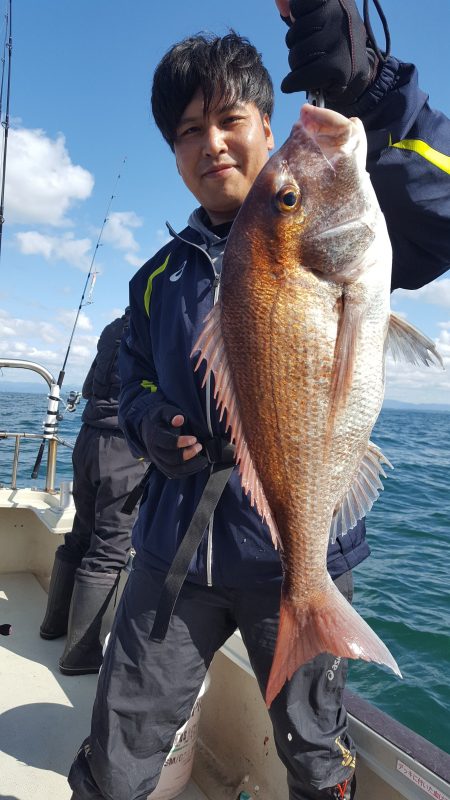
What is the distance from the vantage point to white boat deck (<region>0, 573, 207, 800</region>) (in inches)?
106

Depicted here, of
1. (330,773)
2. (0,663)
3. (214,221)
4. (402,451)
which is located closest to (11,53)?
(214,221)

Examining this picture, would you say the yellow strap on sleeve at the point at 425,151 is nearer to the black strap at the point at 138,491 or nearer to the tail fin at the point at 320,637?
the tail fin at the point at 320,637

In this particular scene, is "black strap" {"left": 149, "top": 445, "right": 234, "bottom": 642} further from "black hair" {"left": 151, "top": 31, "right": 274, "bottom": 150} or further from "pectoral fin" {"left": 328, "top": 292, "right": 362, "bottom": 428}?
"black hair" {"left": 151, "top": 31, "right": 274, "bottom": 150}

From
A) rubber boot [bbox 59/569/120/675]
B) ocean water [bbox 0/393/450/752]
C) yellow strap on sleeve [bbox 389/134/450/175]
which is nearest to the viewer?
yellow strap on sleeve [bbox 389/134/450/175]

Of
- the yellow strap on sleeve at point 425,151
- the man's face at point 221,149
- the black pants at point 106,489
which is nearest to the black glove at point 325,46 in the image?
the yellow strap on sleeve at point 425,151

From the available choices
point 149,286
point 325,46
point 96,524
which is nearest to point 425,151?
point 325,46

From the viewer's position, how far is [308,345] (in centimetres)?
139

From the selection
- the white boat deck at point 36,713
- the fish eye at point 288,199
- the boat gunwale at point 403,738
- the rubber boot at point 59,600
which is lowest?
the white boat deck at point 36,713

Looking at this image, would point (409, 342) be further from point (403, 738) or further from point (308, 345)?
point (403, 738)

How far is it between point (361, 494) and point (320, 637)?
0.40 metres

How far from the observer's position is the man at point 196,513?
172 cm

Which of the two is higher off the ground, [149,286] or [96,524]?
[149,286]

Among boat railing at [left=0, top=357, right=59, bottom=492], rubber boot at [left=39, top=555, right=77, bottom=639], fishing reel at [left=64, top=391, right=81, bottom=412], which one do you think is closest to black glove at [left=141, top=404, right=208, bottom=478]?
rubber boot at [left=39, top=555, right=77, bottom=639]

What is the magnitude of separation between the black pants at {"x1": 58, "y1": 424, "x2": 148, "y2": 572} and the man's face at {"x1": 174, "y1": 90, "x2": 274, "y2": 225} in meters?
2.11
